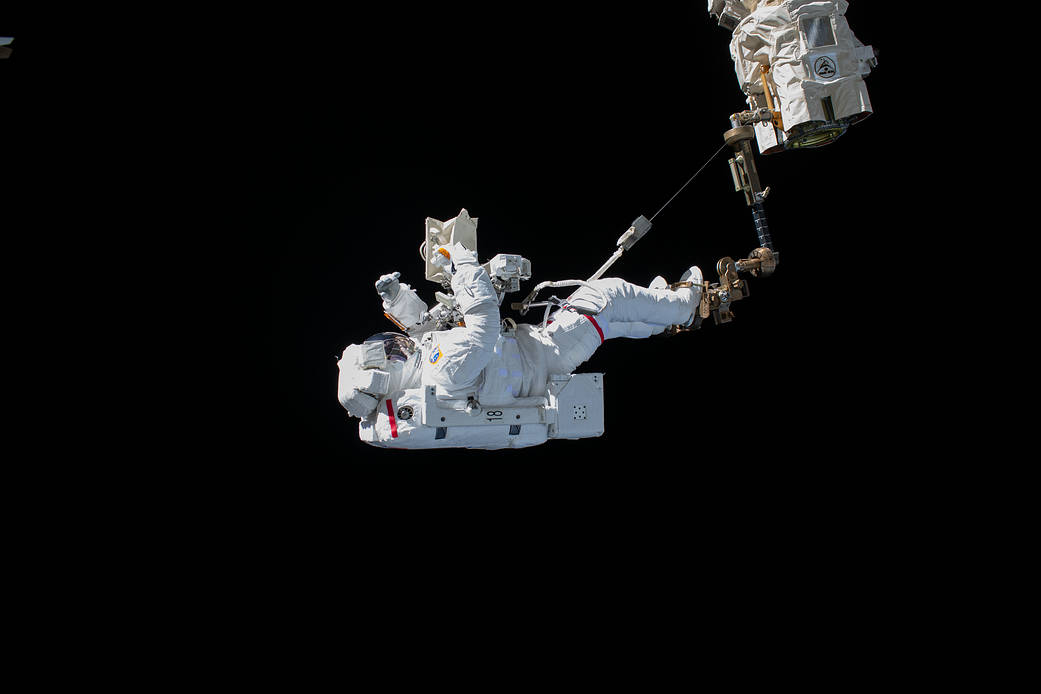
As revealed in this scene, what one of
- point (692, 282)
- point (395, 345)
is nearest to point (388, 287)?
point (395, 345)

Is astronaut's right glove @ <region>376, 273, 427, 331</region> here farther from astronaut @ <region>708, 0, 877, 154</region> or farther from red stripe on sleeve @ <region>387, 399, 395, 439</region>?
astronaut @ <region>708, 0, 877, 154</region>

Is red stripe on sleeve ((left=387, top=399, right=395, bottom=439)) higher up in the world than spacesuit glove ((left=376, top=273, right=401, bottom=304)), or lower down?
lower down

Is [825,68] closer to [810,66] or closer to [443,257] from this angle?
[810,66]

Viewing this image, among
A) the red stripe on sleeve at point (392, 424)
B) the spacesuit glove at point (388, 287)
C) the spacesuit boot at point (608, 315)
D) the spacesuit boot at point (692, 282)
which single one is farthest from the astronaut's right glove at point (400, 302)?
the spacesuit boot at point (692, 282)

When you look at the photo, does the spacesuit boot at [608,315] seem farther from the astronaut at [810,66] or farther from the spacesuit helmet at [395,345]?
the astronaut at [810,66]

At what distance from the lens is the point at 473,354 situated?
3242 mm

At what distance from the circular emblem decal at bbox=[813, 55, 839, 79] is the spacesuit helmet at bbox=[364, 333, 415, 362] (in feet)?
6.80

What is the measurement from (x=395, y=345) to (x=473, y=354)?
1.41 ft

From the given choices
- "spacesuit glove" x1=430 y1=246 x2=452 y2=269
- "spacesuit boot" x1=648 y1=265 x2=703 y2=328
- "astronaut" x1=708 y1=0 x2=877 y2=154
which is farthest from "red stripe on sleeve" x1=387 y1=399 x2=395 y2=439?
"astronaut" x1=708 y1=0 x2=877 y2=154

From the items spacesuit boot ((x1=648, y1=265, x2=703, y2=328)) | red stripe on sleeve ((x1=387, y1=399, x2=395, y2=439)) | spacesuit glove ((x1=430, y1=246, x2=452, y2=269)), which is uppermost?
spacesuit glove ((x1=430, y1=246, x2=452, y2=269))

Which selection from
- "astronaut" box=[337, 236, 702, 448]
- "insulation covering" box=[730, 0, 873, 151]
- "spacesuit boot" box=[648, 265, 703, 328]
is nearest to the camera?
"astronaut" box=[337, 236, 702, 448]

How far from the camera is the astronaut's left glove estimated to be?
336cm

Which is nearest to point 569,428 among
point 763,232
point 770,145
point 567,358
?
point 567,358

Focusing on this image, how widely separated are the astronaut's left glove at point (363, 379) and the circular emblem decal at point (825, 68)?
218cm
